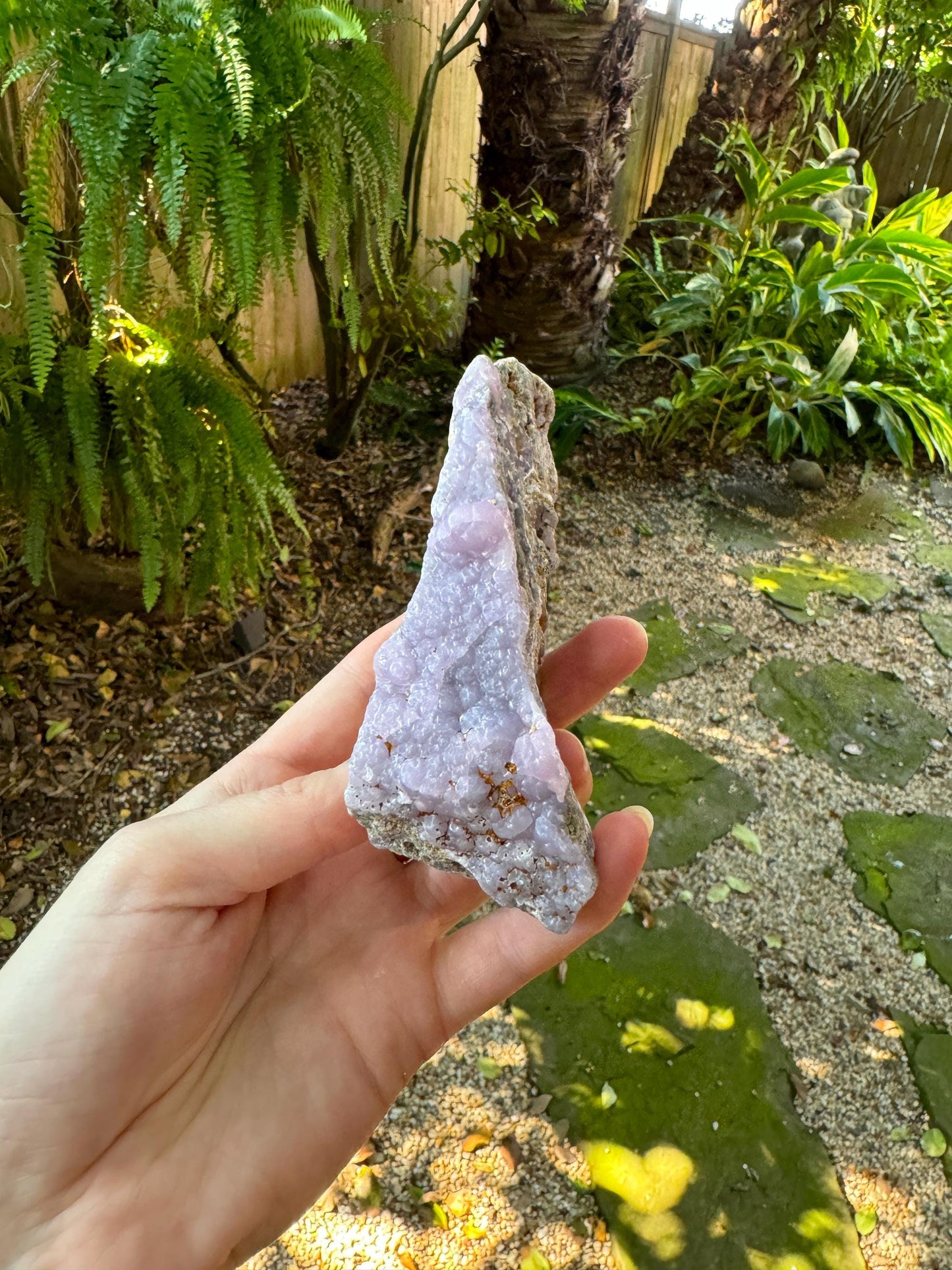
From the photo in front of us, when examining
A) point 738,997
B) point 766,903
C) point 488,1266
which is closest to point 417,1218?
point 488,1266

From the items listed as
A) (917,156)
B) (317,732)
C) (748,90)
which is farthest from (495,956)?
(917,156)

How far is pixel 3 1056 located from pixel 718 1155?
62.3 inches

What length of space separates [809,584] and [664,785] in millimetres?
1505

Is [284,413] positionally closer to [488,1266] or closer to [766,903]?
[766,903]

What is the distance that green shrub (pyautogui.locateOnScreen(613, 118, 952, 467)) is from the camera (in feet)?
13.9

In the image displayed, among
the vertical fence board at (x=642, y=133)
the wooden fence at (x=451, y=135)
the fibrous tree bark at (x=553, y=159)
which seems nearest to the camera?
the fibrous tree bark at (x=553, y=159)

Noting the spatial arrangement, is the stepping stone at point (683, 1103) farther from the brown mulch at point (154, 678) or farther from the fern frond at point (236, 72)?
the fern frond at point (236, 72)

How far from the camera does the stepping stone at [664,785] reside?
268 centimetres

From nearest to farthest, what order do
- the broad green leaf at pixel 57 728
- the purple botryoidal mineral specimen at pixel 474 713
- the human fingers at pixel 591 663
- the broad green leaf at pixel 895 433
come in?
the purple botryoidal mineral specimen at pixel 474 713 → the human fingers at pixel 591 663 → the broad green leaf at pixel 57 728 → the broad green leaf at pixel 895 433

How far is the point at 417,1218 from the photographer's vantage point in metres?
1.83

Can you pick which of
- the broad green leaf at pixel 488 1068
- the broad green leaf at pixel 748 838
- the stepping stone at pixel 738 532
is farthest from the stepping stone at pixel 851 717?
the broad green leaf at pixel 488 1068

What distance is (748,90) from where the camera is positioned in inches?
184

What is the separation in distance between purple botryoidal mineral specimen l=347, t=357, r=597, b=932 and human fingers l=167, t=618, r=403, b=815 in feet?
1.24

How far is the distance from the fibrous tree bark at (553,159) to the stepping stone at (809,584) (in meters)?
1.44
